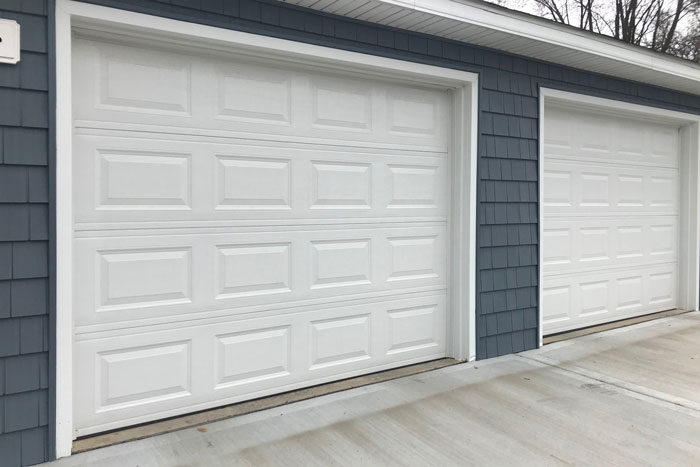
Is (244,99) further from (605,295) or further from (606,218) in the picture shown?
(605,295)

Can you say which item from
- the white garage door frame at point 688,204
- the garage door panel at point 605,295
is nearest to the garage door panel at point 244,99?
the garage door panel at point 605,295

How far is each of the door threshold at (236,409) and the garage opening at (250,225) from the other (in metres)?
0.04

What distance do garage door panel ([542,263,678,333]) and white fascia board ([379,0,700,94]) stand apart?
1844 millimetres

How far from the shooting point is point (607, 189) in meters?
4.75

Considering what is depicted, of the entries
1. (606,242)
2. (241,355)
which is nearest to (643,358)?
(606,242)

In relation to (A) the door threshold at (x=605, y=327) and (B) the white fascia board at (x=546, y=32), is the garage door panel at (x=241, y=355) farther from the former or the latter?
(B) the white fascia board at (x=546, y=32)

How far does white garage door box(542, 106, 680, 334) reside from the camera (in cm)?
438

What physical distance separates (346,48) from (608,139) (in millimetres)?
2923

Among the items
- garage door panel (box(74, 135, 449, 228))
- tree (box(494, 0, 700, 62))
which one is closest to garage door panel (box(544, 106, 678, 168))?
garage door panel (box(74, 135, 449, 228))

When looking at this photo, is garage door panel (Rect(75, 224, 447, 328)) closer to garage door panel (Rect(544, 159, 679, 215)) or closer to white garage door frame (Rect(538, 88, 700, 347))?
garage door panel (Rect(544, 159, 679, 215))

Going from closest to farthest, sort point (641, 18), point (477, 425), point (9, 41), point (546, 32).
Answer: point (9, 41) < point (477, 425) < point (546, 32) < point (641, 18)

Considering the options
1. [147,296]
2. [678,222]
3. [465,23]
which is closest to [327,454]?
[147,296]

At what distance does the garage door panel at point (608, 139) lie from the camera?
14.3ft

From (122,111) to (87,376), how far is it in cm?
132
